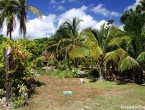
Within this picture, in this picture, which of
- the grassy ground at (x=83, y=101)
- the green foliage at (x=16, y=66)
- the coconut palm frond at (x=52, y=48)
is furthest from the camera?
the coconut palm frond at (x=52, y=48)

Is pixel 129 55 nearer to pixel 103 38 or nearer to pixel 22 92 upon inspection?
pixel 103 38

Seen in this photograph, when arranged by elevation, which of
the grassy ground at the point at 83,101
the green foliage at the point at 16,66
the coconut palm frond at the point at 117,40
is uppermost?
the coconut palm frond at the point at 117,40

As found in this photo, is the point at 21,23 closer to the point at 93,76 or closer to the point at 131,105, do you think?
the point at 93,76

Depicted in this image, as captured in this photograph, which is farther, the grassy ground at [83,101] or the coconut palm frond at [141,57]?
the coconut palm frond at [141,57]

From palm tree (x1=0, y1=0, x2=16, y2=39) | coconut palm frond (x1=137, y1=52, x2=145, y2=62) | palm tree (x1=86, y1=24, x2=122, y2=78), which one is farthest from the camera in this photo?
palm tree (x1=0, y1=0, x2=16, y2=39)

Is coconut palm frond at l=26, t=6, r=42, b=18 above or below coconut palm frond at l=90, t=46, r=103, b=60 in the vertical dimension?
above

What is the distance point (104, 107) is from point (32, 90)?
391cm

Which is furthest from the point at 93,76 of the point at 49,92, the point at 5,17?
the point at 5,17

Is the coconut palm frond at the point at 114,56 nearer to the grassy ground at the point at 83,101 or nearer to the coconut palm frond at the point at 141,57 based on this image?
the coconut palm frond at the point at 141,57

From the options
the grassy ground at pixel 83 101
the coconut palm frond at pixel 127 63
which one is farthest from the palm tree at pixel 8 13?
the coconut palm frond at pixel 127 63

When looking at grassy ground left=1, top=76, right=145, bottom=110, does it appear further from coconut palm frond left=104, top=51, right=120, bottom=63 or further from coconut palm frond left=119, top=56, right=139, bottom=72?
coconut palm frond left=104, top=51, right=120, bottom=63

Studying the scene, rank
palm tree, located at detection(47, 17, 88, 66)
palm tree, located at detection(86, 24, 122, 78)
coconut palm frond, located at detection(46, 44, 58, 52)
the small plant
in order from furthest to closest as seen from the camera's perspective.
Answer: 1. coconut palm frond, located at detection(46, 44, 58, 52)
2. palm tree, located at detection(47, 17, 88, 66)
3. palm tree, located at detection(86, 24, 122, 78)
4. the small plant

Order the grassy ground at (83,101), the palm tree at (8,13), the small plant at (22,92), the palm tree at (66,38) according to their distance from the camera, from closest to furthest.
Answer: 1. the grassy ground at (83,101)
2. the small plant at (22,92)
3. the palm tree at (8,13)
4. the palm tree at (66,38)

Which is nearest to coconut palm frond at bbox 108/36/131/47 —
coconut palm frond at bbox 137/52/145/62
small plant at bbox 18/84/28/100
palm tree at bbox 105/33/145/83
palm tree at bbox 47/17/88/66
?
palm tree at bbox 105/33/145/83
